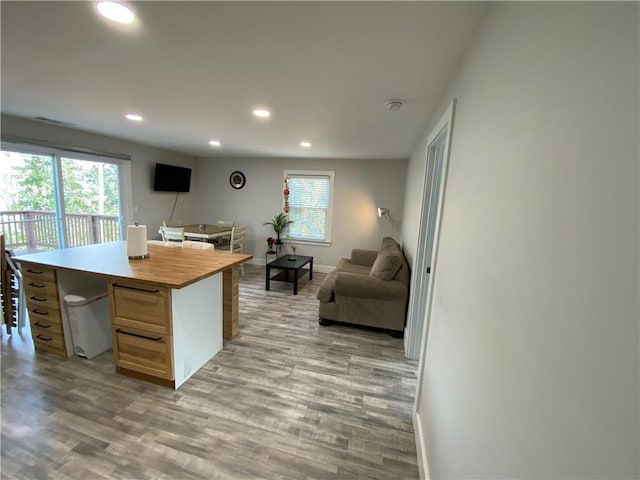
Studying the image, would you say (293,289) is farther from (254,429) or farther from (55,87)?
(55,87)

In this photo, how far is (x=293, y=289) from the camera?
4.25m

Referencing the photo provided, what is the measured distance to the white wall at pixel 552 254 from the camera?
15.8 inches

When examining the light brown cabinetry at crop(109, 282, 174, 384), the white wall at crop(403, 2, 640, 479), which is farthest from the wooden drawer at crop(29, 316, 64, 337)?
the white wall at crop(403, 2, 640, 479)

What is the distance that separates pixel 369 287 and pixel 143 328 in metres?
2.09

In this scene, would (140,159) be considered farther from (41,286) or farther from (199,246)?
(41,286)

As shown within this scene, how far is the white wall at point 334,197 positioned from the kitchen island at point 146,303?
9.92 feet

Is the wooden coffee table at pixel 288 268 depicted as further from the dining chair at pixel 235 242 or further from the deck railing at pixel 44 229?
the deck railing at pixel 44 229

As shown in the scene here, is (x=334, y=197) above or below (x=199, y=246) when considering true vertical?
above

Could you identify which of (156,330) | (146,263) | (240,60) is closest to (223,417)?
(156,330)

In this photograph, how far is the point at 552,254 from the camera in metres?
0.56

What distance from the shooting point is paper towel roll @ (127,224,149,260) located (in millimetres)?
2334

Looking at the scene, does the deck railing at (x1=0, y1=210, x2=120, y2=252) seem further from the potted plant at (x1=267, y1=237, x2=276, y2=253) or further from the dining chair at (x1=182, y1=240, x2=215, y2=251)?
the potted plant at (x1=267, y1=237, x2=276, y2=253)

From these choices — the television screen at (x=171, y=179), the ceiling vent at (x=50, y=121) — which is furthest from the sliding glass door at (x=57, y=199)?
the television screen at (x=171, y=179)

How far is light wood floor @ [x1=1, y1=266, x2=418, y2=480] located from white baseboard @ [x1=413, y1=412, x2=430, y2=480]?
58 millimetres
